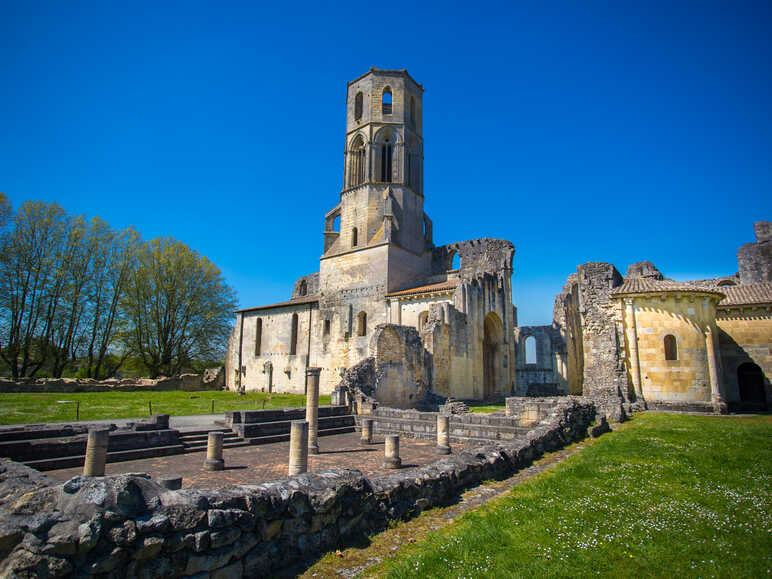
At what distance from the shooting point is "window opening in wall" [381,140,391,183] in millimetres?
36219

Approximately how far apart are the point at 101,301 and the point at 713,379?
A: 40190 millimetres

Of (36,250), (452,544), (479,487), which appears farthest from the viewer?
(36,250)

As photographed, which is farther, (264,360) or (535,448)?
(264,360)

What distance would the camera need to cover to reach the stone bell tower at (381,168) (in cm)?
3478

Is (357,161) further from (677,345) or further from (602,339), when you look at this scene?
(677,345)

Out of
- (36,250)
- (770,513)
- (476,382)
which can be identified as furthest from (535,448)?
(36,250)

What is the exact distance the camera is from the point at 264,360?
37.3 m

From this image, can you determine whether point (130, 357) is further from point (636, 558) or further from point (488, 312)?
point (636, 558)

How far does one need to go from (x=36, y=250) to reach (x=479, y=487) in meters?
36.7

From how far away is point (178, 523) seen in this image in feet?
13.1

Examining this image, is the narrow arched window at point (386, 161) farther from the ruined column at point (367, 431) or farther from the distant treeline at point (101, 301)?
the ruined column at point (367, 431)

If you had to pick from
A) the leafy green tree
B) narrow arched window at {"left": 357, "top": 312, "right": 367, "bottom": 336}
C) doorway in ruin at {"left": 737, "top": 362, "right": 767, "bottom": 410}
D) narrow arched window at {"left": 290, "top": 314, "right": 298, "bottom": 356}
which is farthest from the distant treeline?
doorway in ruin at {"left": 737, "top": 362, "right": 767, "bottom": 410}

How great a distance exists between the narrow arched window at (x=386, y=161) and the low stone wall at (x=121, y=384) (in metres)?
22.8

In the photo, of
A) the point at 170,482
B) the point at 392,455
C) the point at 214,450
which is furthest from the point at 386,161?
the point at 170,482
